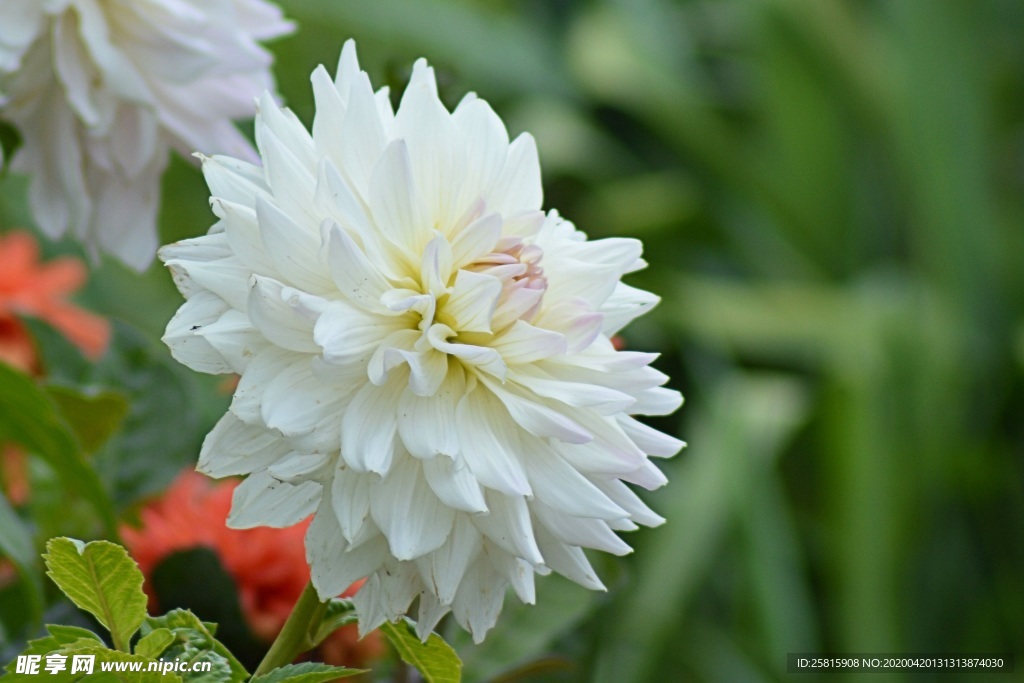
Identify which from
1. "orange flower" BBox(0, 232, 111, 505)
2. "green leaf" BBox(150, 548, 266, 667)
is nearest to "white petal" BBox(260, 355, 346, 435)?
"green leaf" BBox(150, 548, 266, 667)

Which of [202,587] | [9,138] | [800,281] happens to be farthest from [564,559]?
[800,281]


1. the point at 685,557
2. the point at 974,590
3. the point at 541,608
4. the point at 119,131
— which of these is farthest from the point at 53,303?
the point at 974,590

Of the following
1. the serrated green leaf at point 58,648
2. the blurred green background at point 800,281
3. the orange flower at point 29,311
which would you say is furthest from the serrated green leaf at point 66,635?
the blurred green background at point 800,281

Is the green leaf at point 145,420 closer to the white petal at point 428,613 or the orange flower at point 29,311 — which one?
the orange flower at point 29,311

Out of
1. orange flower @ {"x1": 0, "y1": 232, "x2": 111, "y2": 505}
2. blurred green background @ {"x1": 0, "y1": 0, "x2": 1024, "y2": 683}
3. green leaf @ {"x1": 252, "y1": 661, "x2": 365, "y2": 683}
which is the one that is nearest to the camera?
green leaf @ {"x1": 252, "y1": 661, "x2": 365, "y2": 683}

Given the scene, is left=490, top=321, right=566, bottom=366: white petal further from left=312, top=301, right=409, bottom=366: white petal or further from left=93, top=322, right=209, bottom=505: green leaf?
left=93, top=322, right=209, bottom=505: green leaf
